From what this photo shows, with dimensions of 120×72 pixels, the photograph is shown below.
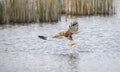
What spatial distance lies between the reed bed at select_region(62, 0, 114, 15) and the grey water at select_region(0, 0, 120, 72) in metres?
1.69

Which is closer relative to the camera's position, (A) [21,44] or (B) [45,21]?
(A) [21,44]

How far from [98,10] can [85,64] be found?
393 inches

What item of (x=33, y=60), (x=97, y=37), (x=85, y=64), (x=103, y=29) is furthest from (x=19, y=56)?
(x=103, y=29)

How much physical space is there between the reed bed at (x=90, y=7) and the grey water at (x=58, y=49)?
169cm

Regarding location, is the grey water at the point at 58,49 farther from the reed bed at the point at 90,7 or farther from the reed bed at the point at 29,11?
the reed bed at the point at 90,7

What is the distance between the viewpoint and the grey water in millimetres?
9779

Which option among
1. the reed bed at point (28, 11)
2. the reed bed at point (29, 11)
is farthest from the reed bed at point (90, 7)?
the reed bed at point (28, 11)

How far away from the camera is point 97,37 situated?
567 inches

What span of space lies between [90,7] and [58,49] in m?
7.69

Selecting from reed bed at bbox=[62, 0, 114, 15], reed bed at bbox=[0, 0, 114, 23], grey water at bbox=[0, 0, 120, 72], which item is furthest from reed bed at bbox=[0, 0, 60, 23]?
reed bed at bbox=[62, 0, 114, 15]

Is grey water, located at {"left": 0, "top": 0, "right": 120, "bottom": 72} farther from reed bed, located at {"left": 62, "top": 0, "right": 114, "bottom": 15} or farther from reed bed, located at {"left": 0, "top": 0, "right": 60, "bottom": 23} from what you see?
reed bed, located at {"left": 62, "top": 0, "right": 114, "bottom": 15}

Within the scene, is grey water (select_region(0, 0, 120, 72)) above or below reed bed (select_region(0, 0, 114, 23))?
below

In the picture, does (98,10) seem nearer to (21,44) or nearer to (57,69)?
(21,44)

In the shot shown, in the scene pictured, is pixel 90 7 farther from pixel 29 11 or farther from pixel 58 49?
pixel 58 49
